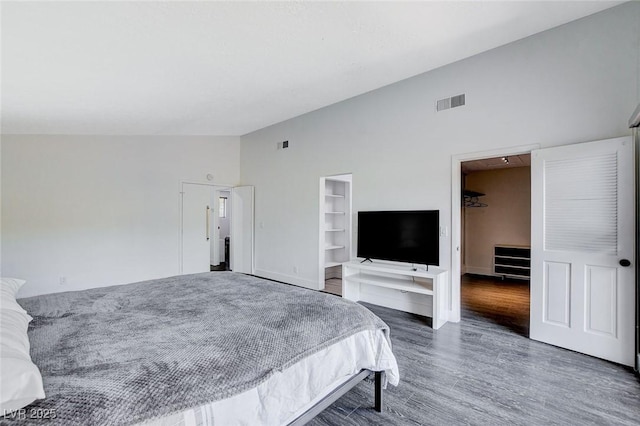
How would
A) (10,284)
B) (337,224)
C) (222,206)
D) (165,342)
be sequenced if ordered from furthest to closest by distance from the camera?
1. (222,206)
2. (337,224)
3. (10,284)
4. (165,342)

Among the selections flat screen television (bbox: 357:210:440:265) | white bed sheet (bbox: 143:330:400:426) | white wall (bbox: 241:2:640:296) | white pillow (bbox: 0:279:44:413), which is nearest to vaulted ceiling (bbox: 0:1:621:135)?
white wall (bbox: 241:2:640:296)

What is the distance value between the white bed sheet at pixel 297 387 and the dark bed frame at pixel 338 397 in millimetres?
22

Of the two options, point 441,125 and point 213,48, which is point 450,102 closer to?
point 441,125

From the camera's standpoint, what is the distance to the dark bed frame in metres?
1.48

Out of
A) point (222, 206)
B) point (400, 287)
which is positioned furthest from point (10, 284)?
point (222, 206)

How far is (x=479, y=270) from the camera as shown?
21.4ft

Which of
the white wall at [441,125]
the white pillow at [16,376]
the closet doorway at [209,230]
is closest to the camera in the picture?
the white pillow at [16,376]

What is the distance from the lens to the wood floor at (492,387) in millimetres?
1845

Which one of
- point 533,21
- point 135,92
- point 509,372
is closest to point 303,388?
point 509,372

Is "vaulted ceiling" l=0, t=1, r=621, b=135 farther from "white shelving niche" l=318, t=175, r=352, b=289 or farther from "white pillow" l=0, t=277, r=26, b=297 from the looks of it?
"white shelving niche" l=318, t=175, r=352, b=289

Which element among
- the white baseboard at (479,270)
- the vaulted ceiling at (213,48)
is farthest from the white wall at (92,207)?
the white baseboard at (479,270)

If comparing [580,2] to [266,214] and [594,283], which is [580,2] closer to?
[594,283]

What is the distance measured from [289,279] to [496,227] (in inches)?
184

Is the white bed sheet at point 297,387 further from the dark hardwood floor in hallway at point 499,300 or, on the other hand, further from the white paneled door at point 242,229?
the white paneled door at point 242,229
